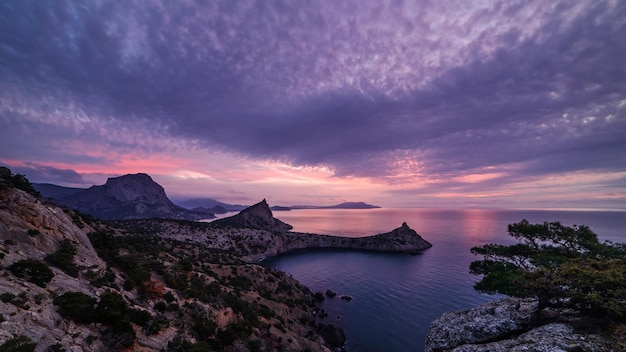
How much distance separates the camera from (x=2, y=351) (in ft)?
25.5

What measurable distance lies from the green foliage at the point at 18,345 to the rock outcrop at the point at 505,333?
2134cm

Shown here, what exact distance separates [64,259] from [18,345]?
34.6 ft

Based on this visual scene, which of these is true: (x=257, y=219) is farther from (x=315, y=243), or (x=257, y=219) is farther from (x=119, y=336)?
(x=119, y=336)

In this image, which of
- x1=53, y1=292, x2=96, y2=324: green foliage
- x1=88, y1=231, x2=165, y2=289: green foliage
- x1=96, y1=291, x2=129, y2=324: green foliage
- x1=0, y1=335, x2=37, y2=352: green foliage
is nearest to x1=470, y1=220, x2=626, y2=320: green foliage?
x1=0, y1=335, x2=37, y2=352: green foliage

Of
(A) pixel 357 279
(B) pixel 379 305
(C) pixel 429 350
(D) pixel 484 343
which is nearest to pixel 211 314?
(C) pixel 429 350

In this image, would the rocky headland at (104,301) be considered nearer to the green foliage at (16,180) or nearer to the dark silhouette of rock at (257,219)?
the green foliage at (16,180)

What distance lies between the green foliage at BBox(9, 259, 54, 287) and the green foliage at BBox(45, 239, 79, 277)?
8.63 feet

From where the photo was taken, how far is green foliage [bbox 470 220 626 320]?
12.9m

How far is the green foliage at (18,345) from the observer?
7.99m

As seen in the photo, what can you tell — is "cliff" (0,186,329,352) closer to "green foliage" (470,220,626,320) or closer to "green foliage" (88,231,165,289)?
"green foliage" (88,231,165,289)

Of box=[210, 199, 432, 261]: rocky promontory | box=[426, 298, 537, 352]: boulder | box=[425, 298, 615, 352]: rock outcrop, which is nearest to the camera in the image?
box=[425, 298, 615, 352]: rock outcrop

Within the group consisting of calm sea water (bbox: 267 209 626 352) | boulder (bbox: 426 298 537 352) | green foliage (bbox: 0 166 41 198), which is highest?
green foliage (bbox: 0 166 41 198)

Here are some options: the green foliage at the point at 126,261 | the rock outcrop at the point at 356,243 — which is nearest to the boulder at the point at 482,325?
the green foliage at the point at 126,261

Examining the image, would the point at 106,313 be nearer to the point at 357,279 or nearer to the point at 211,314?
the point at 211,314
